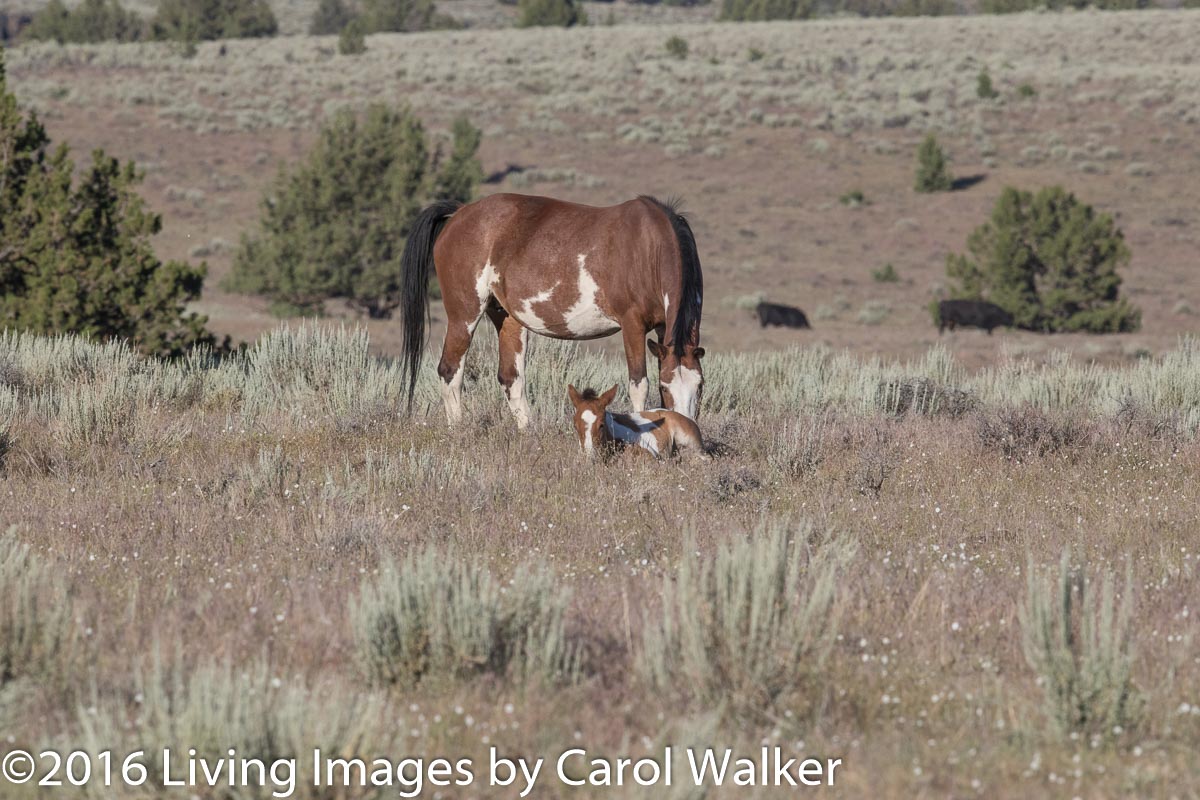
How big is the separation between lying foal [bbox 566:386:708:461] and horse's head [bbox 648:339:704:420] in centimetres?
11

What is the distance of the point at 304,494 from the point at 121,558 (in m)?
1.66

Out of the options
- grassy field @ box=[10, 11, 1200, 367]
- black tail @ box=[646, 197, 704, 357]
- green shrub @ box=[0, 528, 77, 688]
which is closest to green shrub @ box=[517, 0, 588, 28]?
grassy field @ box=[10, 11, 1200, 367]

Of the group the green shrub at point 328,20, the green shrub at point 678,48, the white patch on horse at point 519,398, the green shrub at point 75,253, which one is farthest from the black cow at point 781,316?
the green shrub at point 328,20

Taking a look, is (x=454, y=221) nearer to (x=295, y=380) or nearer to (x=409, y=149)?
(x=295, y=380)

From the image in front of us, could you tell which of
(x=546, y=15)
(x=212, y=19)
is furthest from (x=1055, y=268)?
(x=212, y=19)

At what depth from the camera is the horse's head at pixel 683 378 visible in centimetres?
913

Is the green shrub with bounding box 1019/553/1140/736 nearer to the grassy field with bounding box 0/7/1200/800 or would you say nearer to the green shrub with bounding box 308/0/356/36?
the grassy field with bounding box 0/7/1200/800

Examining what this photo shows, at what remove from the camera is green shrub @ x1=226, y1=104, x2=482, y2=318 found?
29703 millimetres

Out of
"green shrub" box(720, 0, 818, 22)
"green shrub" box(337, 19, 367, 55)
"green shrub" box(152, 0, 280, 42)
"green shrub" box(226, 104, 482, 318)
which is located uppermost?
"green shrub" box(720, 0, 818, 22)

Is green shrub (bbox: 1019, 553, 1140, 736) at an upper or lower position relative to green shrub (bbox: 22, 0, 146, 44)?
lower

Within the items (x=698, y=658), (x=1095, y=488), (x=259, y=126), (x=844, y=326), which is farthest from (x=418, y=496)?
(x=259, y=126)

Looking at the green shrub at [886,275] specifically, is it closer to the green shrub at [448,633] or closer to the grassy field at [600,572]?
the grassy field at [600,572]

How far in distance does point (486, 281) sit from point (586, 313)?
1111 millimetres

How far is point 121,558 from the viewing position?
19.3 ft
